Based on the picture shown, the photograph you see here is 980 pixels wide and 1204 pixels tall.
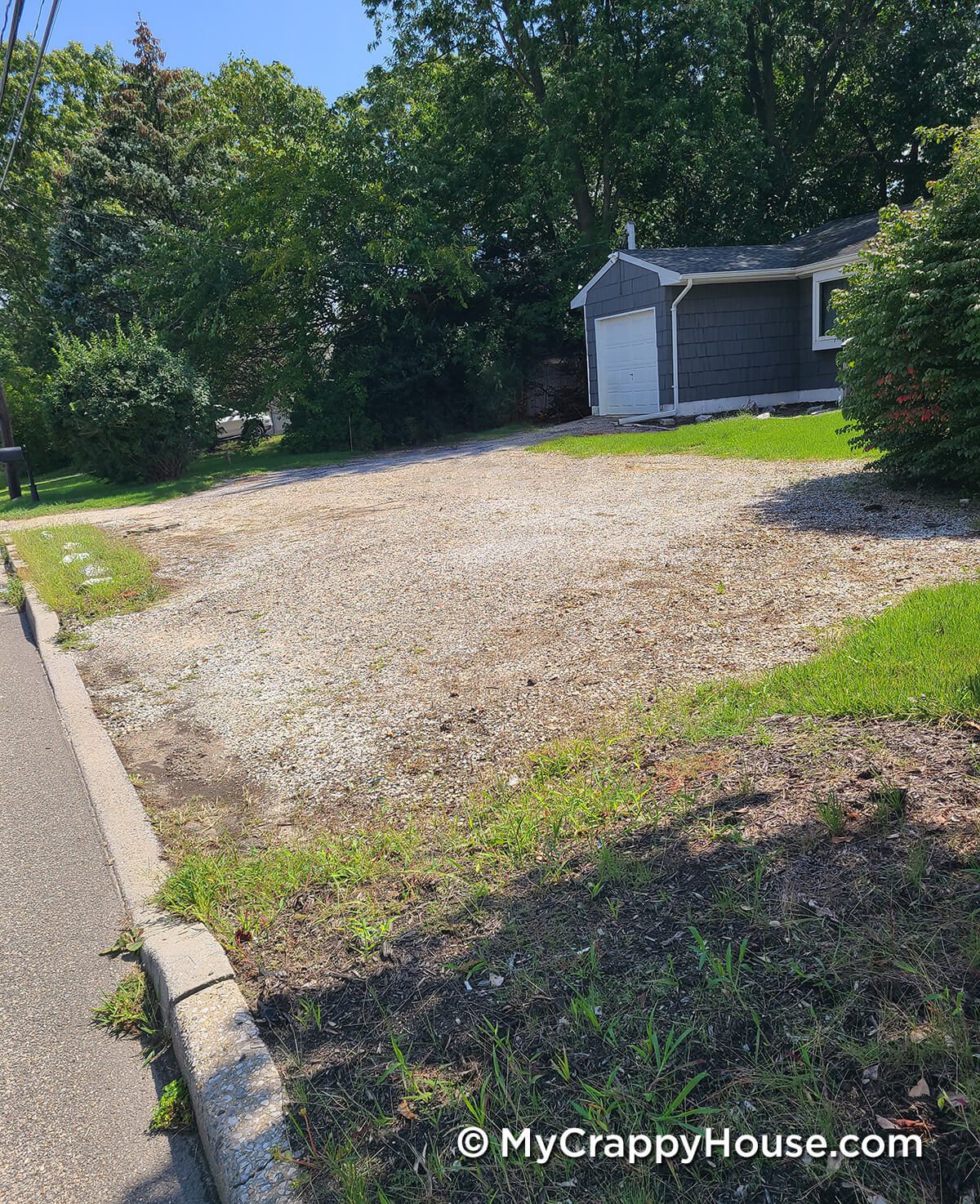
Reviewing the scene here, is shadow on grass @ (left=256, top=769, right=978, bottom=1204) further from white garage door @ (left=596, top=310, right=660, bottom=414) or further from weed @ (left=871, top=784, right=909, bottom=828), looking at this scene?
white garage door @ (left=596, top=310, right=660, bottom=414)

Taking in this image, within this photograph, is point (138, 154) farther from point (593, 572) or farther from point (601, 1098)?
point (601, 1098)

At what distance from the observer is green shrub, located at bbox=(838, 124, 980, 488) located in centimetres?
712

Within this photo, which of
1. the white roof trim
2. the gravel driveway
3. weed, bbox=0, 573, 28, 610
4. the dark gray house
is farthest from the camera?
the dark gray house

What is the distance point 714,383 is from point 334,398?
8.82 m

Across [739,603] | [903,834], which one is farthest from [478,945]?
[739,603]

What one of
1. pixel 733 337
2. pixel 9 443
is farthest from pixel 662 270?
pixel 9 443

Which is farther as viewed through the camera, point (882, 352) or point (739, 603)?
point (882, 352)

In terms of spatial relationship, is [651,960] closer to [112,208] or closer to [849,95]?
[112,208]

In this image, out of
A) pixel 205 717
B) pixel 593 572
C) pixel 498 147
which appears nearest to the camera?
pixel 205 717

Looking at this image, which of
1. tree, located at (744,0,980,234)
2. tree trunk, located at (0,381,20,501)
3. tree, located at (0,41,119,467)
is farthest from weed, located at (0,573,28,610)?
tree, located at (744,0,980,234)

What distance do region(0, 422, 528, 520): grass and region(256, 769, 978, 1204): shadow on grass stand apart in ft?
47.1

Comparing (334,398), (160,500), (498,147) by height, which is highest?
(498,147)

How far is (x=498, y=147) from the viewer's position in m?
23.1

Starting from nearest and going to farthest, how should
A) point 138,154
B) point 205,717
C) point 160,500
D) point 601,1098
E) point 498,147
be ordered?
point 601,1098 → point 205,717 → point 160,500 → point 498,147 → point 138,154
